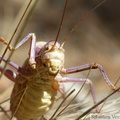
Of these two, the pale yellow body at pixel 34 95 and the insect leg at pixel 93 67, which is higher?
the insect leg at pixel 93 67

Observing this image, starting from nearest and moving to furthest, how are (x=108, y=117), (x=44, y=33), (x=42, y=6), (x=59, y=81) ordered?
1. (x=108, y=117)
2. (x=59, y=81)
3. (x=44, y=33)
4. (x=42, y=6)

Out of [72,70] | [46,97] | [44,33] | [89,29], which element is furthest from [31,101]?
[89,29]

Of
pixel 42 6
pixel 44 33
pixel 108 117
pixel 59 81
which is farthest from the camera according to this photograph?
pixel 42 6

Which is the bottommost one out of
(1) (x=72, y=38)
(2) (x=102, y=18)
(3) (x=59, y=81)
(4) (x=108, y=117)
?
(4) (x=108, y=117)

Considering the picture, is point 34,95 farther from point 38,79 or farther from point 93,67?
point 93,67

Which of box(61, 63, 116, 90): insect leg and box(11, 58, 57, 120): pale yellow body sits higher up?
box(61, 63, 116, 90): insect leg

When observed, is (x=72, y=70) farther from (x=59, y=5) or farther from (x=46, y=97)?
(x=59, y=5)

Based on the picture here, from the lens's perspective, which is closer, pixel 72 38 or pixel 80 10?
pixel 72 38

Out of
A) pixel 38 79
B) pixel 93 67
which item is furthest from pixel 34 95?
pixel 93 67
